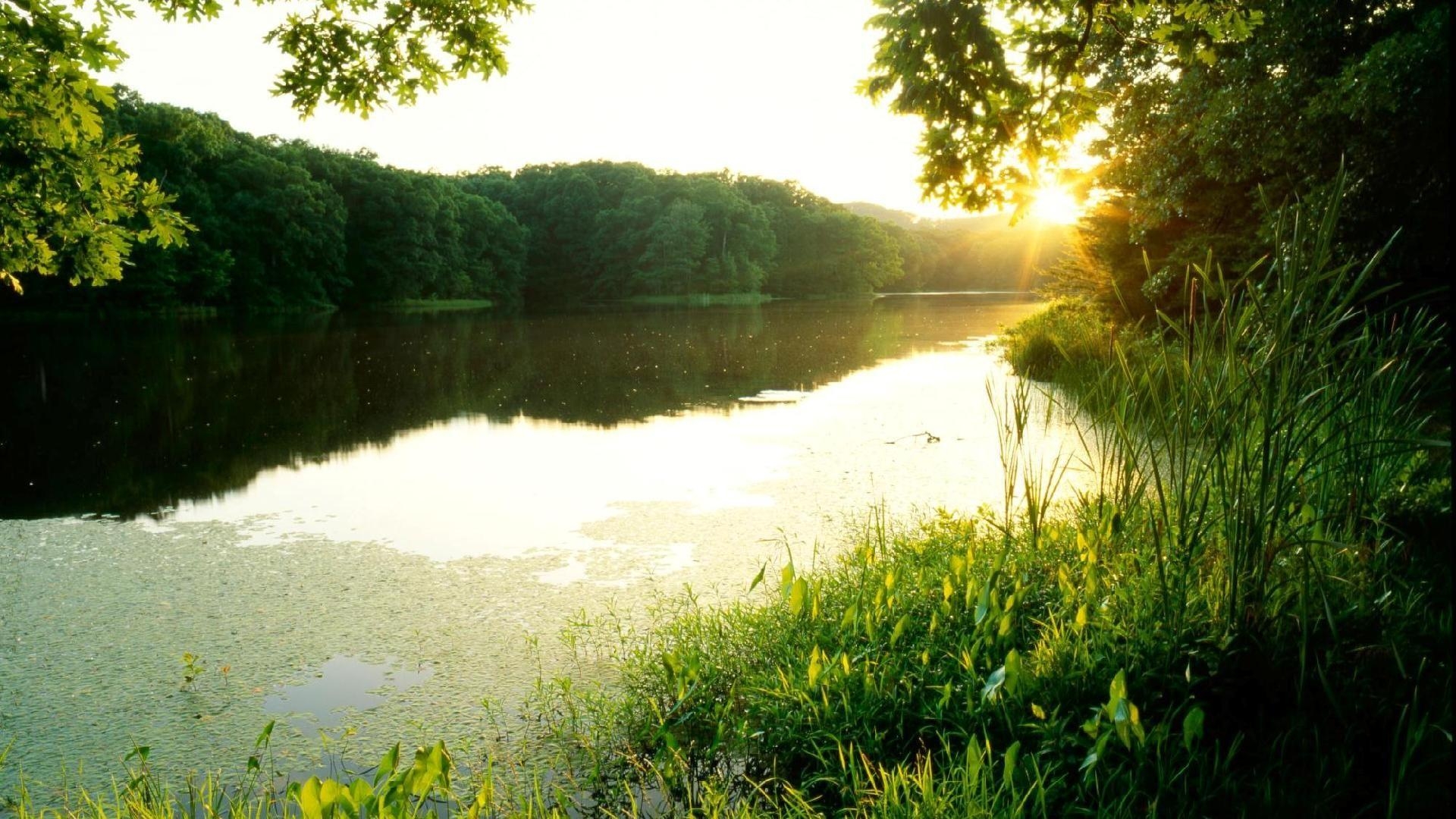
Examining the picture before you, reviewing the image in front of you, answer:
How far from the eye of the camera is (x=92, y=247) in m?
4.08

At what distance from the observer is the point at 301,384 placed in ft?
37.4

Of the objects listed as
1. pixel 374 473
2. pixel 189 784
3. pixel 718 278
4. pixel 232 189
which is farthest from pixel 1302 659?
pixel 718 278

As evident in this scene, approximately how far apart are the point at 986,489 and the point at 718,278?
4815 centimetres

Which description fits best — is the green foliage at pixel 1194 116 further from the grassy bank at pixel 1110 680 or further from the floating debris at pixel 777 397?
the floating debris at pixel 777 397

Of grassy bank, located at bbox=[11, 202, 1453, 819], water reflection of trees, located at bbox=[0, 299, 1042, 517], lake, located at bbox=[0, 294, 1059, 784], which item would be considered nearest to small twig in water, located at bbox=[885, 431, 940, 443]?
lake, located at bbox=[0, 294, 1059, 784]

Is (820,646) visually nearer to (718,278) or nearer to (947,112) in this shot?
(947,112)

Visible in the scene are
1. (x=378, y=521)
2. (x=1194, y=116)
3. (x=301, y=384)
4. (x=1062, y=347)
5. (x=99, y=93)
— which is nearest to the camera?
(x=99, y=93)

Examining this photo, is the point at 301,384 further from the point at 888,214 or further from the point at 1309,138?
the point at 888,214

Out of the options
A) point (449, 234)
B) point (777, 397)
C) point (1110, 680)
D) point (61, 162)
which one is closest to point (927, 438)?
point (777, 397)

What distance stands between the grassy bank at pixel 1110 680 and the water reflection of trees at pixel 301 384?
4.27 m

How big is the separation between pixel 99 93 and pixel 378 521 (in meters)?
2.58

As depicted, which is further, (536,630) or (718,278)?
(718,278)

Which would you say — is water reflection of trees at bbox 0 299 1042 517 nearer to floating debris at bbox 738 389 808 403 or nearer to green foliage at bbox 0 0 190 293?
floating debris at bbox 738 389 808 403

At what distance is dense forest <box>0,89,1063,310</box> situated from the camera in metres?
Result: 32.5
